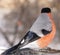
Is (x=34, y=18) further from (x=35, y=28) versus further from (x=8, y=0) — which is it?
(x=8, y=0)

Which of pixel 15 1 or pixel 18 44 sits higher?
pixel 15 1

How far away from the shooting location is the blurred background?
2.04m

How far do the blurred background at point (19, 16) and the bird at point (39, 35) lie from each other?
47 mm

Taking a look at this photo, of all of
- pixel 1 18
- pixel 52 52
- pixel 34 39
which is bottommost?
pixel 52 52

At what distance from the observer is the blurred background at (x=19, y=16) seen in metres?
2.04

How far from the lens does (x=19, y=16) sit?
2074 mm

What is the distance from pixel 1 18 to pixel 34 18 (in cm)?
26

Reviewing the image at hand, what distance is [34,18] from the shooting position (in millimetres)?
2045

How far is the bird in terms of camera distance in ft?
6.39

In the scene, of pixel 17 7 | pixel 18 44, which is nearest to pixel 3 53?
pixel 18 44

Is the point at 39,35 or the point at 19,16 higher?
the point at 19,16

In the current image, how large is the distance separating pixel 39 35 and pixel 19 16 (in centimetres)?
24

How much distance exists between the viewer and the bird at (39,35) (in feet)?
6.39

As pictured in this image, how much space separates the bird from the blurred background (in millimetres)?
47
